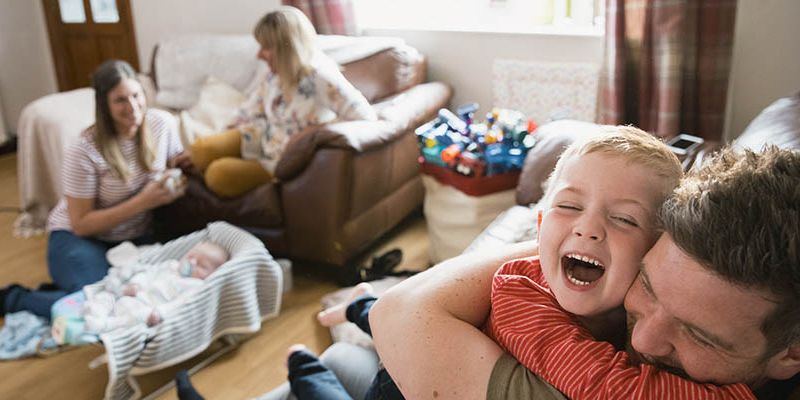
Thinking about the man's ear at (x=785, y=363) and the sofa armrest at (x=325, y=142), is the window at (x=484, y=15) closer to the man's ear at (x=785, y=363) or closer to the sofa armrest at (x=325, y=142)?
the sofa armrest at (x=325, y=142)

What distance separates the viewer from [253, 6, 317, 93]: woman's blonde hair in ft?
8.73

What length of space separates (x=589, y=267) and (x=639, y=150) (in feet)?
0.56

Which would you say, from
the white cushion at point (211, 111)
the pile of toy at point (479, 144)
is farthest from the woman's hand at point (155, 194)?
the pile of toy at point (479, 144)

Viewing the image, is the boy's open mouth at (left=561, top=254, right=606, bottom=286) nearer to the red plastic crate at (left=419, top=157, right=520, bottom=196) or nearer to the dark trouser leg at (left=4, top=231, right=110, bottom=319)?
the red plastic crate at (left=419, top=157, right=520, bottom=196)

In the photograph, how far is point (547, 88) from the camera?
3020mm

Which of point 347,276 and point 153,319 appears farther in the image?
point 347,276

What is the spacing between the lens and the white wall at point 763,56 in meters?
2.41

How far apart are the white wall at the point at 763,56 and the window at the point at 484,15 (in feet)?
2.11

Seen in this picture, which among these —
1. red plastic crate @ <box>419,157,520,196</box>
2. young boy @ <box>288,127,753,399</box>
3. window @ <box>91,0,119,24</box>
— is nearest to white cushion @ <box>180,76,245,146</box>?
red plastic crate @ <box>419,157,520,196</box>

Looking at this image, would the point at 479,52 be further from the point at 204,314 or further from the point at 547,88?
the point at 204,314

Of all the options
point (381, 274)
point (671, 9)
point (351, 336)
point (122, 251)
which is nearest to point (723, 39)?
point (671, 9)

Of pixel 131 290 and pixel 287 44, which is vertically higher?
pixel 287 44

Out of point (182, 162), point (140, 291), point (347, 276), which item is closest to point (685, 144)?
point (347, 276)

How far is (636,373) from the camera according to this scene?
2.34ft
